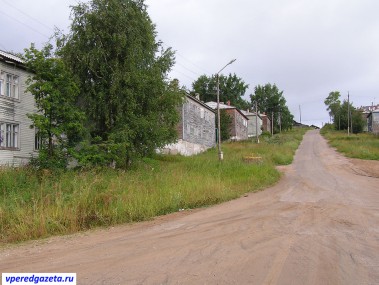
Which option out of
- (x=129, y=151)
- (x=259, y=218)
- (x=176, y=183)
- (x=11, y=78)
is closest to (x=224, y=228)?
(x=259, y=218)

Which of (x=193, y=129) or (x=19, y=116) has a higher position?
(x=193, y=129)

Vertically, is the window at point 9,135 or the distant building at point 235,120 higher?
the distant building at point 235,120

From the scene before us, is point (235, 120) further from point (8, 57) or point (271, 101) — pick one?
point (8, 57)

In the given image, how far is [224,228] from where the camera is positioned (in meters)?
10.0

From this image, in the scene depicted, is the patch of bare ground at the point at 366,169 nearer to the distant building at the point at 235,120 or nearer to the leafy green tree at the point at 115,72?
the leafy green tree at the point at 115,72

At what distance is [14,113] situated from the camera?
79.6 ft

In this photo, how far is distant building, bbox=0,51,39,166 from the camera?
76.1 feet

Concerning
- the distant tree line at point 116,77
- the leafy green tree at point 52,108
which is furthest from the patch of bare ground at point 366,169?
the leafy green tree at point 52,108

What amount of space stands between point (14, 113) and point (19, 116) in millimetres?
505

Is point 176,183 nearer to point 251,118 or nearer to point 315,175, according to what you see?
point 315,175

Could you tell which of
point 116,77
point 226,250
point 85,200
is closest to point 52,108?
point 116,77

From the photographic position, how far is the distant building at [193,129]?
45.1 metres

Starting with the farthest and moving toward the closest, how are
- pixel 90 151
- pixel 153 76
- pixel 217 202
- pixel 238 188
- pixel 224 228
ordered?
pixel 153 76 < pixel 90 151 < pixel 238 188 < pixel 217 202 < pixel 224 228

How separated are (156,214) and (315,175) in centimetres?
1729
